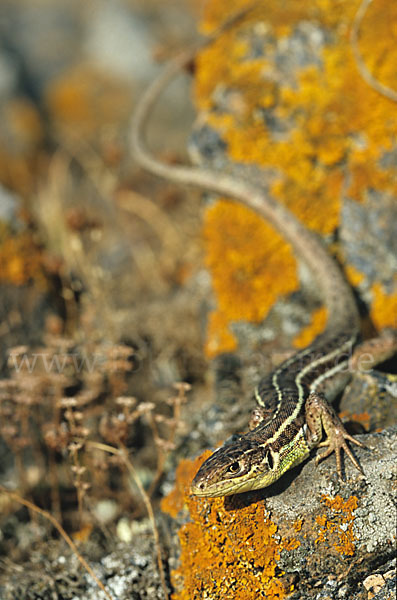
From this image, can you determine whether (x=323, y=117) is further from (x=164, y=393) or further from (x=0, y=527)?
(x=0, y=527)

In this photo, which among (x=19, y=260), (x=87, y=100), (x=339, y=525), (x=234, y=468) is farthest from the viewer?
(x=87, y=100)

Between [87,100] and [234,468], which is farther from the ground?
[87,100]

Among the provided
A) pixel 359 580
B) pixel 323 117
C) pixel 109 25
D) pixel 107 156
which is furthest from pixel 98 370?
pixel 109 25

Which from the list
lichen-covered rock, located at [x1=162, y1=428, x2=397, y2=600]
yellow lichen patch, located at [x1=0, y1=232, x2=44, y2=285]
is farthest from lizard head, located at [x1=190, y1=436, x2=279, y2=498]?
yellow lichen patch, located at [x1=0, y1=232, x2=44, y2=285]

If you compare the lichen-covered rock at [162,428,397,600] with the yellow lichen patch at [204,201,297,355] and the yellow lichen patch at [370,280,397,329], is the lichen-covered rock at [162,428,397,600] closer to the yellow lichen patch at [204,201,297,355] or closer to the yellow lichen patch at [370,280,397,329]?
the yellow lichen patch at [370,280,397,329]

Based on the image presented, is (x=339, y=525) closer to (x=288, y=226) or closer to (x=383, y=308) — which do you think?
(x=383, y=308)

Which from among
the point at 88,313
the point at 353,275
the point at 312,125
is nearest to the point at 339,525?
the point at 353,275

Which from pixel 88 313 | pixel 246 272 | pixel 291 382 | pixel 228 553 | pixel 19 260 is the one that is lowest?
pixel 228 553
